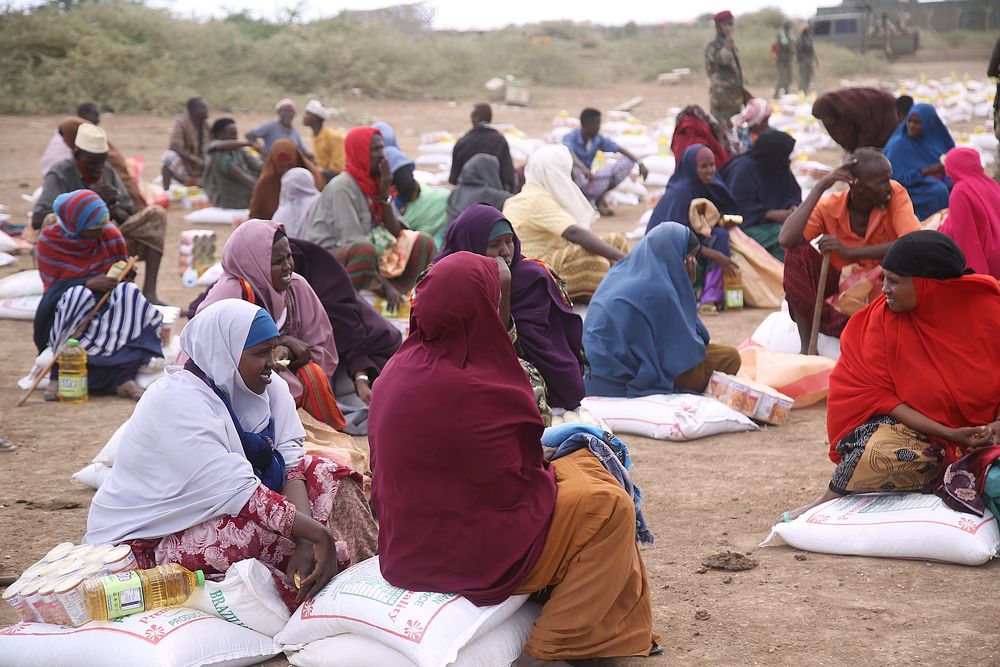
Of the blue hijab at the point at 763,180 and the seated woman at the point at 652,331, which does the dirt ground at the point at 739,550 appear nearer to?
the seated woman at the point at 652,331

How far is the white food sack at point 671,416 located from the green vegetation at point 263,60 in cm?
1585

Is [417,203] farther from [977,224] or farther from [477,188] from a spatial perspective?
[977,224]

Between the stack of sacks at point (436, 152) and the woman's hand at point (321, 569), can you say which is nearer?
the woman's hand at point (321, 569)

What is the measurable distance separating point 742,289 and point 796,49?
17.0 meters

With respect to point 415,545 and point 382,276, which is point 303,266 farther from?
point 415,545

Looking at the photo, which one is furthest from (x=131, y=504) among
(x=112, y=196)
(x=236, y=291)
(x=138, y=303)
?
(x=112, y=196)

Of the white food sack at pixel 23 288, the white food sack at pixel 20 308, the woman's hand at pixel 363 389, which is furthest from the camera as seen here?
the white food sack at pixel 23 288

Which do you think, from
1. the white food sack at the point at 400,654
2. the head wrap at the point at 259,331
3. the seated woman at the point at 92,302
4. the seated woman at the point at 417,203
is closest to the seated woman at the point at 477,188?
the seated woman at the point at 417,203

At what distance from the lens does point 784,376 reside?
6.37 metres

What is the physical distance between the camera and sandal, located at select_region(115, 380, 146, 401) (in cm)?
650

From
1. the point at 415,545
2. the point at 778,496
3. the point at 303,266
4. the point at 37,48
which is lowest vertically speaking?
the point at 778,496

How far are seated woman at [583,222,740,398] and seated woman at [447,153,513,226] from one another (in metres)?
3.21

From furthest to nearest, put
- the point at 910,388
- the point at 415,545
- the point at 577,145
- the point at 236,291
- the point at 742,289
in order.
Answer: the point at 577,145 → the point at 742,289 → the point at 236,291 → the point at 910,388 → the point at 415,545

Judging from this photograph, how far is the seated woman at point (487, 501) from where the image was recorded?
3260mm
